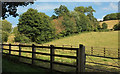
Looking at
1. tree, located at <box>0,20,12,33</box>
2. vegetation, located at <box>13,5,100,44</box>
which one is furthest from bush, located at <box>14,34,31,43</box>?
tree, located at <box>0,20,12,33</box>

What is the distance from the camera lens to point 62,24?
6041 cm

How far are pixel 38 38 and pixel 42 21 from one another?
19.5 ft

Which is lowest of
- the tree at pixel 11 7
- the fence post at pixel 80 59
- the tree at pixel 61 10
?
the fence post at pixel 80 59

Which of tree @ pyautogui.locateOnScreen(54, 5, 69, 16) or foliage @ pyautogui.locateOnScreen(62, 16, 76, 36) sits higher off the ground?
tree @ pyautogui.locateOnScreen(54, 5, 69, 16)

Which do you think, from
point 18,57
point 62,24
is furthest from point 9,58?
point 62,24

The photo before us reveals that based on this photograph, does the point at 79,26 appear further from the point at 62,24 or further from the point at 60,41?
the point at 60,41

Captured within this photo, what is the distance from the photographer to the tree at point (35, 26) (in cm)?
4808

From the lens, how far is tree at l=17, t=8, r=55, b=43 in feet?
158

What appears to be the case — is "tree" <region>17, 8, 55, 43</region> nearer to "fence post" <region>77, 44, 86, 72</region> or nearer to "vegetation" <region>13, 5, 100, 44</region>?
"vegetation" <region>13, 5, 100, 44</region>

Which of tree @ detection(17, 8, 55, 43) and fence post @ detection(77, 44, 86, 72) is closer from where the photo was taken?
fence post @ detection(77, 44, 86, 72)

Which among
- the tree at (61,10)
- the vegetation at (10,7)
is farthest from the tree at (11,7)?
the tree at (61,10)

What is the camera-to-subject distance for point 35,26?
1939 inches

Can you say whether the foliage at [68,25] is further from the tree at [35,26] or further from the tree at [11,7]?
the tree at [11,7]

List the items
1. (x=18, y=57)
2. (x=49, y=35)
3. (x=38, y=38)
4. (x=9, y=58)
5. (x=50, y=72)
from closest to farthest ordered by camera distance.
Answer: (x=50, y=72)
(x=18, y=57)
(x=9, y=58)
(x=38, y=38)
(x=49, y=35)
